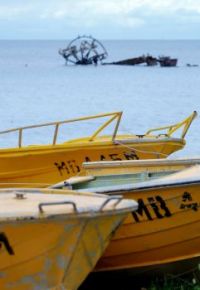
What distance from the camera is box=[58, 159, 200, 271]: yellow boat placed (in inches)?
375

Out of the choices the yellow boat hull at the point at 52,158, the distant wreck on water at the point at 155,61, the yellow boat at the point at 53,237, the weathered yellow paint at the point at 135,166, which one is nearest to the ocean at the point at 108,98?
the distant wreck on water at the point at 155,61

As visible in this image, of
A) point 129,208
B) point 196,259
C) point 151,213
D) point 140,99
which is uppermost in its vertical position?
point 129,208

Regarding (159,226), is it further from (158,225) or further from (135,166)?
(135,166)

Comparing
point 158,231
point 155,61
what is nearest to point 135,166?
point 158,231

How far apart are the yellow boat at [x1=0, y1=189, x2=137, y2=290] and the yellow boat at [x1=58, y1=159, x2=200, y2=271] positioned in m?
1.32

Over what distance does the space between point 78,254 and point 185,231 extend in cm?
211

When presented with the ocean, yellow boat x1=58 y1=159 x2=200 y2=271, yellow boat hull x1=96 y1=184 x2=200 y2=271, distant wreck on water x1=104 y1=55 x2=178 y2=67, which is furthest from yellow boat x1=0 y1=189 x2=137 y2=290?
distant wreck on water x1=104 y1=55 x2=178 y2=67

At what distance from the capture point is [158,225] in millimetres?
9719

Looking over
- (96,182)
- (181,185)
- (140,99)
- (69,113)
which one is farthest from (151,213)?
(140,99)

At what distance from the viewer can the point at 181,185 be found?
9.53m

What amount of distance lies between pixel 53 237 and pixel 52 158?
18.2 ft

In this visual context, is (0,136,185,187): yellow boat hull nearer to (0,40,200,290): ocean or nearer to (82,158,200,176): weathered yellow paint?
(82,158,200,176): weathered yellow paint

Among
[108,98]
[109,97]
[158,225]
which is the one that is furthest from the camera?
[109,97]

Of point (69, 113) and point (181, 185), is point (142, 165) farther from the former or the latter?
point (69, 113)
